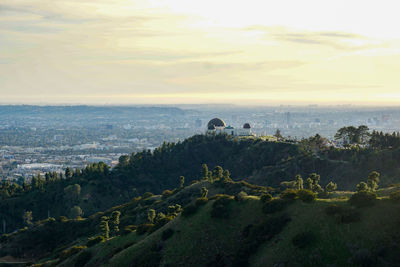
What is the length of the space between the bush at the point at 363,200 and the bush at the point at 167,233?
25.4 metres

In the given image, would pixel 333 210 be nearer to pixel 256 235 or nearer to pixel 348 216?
pixel 348 216

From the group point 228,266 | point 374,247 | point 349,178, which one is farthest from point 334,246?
point 349,178

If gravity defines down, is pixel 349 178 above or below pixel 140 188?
above

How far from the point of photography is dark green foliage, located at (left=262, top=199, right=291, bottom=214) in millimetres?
57219

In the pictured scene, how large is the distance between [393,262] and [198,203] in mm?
32050

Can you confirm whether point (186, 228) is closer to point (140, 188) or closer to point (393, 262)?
point (393, 262)

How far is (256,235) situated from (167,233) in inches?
537

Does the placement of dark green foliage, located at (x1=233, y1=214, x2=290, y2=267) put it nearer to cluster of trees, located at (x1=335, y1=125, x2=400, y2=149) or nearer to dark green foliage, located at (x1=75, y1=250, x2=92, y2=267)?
dark green foliage, located at (x1=75, y1=250, x2=92, y2=267)

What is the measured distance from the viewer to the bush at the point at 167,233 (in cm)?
5872

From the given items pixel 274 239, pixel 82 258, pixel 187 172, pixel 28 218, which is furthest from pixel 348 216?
pixel 187 172

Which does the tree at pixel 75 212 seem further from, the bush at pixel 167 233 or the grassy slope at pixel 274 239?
the bush at pixel 167 233

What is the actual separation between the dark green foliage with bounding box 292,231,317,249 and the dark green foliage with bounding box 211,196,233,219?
45.2 feet

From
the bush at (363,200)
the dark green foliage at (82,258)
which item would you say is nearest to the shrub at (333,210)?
the bush at (363,200)

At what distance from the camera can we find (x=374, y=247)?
44.2m
